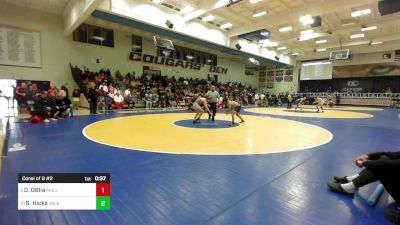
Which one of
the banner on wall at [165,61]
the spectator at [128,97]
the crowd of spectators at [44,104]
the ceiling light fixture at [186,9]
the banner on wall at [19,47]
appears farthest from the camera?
the banner on wall at [165,61]

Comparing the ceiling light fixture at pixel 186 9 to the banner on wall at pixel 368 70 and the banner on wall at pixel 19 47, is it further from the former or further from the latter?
the banner on wall at pixel 368 70

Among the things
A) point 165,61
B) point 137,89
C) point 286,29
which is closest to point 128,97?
point 137,89

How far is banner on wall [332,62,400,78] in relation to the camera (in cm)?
2208

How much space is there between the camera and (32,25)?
1210 cm

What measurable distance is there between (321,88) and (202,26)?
19577mm

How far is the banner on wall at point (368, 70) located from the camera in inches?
869

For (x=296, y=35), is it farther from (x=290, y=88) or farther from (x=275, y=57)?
(x=290, y=88)

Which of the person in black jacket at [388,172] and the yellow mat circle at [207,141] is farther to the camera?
the yellow mat circle at [207,141]

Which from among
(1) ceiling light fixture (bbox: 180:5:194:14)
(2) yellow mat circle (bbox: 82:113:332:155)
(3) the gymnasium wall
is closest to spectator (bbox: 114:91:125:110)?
(3) the gymnasium wall

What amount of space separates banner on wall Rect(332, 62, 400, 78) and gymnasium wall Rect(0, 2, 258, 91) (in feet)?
72.7

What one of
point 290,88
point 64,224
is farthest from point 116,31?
point 290,88

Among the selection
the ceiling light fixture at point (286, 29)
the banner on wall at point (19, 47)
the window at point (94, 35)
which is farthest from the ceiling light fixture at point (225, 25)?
the banner on wall at point (19, 47)
